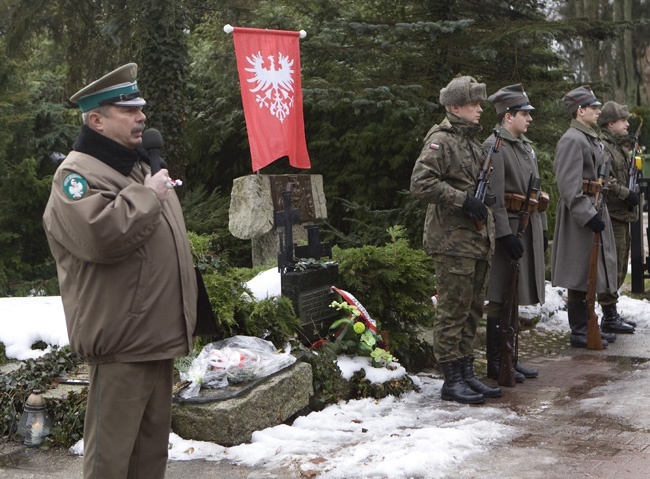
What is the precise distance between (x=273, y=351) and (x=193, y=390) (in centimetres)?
69

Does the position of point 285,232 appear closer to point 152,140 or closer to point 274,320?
point 274,320

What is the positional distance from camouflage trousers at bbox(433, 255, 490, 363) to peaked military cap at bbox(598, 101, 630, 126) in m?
3.20

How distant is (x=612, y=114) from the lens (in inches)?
334

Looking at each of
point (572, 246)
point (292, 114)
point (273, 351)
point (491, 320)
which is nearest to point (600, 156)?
point (572, 246)

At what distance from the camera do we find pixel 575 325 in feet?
26.1

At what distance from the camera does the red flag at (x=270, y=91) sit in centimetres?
732

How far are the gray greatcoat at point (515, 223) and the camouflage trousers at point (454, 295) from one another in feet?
1.44

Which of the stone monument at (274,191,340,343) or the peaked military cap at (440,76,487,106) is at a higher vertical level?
the peaked military cap at (440,76,487,106)

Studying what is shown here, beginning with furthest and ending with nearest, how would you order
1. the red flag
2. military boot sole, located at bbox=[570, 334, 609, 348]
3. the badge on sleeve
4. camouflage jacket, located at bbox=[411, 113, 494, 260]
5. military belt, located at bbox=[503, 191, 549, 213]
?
1. military boot sole, located at bbox=[570, 334, 609, 348]
2. the red flag
3. military belt, located at bbox=[503, 191, 549, 213]
4. camouflage jacket, located at bbox=[411, 113, 494, 260]
5. the badge on sleeve

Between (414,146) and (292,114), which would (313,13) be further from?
(292,114)

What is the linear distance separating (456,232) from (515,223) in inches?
33.2

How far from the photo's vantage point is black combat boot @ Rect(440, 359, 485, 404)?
19.3 feet

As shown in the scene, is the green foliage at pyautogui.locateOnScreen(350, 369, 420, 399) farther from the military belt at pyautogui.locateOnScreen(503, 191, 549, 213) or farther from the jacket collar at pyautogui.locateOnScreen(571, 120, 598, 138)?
the jacket collar at pyautogui.locateOnScreen(571, 120, 598, 138)

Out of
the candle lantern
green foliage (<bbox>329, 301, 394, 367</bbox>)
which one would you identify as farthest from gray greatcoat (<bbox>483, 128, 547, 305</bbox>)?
the candle lantern
